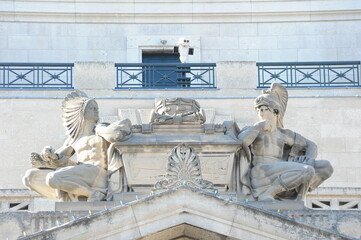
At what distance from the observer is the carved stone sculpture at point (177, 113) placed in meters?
34.3

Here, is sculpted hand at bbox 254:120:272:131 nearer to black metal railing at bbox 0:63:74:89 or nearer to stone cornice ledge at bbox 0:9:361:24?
black metal railing at bbox 0:63:74:89

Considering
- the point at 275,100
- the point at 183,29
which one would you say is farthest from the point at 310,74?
the point at 275,100

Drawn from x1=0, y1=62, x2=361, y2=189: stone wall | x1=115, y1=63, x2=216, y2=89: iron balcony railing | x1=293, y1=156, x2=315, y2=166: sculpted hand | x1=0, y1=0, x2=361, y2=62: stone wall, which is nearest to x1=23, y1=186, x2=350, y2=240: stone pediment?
x1=293, y1=156, x2=315, y2=166: sculpted hand

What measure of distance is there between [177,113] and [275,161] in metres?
1.86

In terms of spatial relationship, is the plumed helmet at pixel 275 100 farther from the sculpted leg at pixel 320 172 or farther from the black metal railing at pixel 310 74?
the black metal railing at pixel 310 74

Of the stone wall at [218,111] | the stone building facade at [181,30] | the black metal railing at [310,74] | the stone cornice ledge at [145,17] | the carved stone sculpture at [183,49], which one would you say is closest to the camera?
the stone wall at [218,111]

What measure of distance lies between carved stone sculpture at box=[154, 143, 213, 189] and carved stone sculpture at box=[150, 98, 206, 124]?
1.20 meters

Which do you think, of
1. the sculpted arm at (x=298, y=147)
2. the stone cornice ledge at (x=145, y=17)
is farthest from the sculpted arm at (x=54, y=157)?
the stone cornice ledge at (x=145, y=17)

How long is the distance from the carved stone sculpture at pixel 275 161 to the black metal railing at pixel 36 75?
959 cm

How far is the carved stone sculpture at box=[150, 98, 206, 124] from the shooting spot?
34344 millimetres

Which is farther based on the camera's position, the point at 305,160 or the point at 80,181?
the point at 305,160

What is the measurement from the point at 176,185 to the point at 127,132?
6.09 feet

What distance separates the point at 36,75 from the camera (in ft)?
151

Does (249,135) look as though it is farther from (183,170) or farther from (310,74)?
(310,74)
